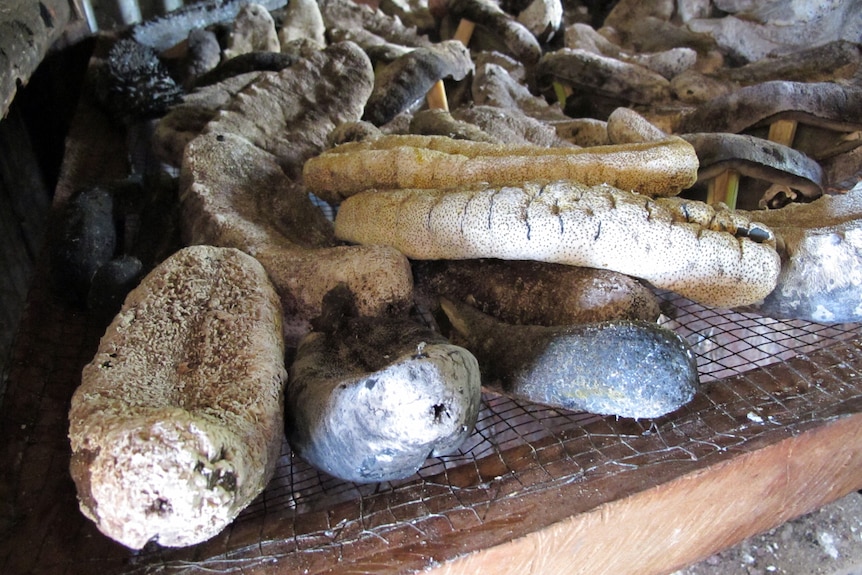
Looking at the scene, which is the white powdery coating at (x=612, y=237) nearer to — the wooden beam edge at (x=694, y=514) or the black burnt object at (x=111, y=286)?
the wooden beam edge at (x=694, y=514)

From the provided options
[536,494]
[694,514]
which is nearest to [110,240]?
[536,494]

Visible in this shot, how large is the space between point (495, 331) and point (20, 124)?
167cm

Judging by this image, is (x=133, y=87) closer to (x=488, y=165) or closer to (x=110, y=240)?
(x=110, y=240)

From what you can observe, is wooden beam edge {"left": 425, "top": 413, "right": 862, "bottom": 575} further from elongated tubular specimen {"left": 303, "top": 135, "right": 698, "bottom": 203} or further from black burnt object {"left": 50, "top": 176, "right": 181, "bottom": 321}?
black burnt object {"left": 50, "top": 176, "right": 181, "bottom": 321}

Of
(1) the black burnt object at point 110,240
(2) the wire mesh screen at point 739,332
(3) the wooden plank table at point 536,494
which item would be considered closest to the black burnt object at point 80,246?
(1) the black burnt object at point 110,240

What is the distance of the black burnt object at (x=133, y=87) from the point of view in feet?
5.43

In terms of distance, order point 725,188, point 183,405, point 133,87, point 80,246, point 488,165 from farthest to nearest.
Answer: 1. point 133,87
2. point 725,188
3. point 80,246
4. point 488,165
5. point 183,405

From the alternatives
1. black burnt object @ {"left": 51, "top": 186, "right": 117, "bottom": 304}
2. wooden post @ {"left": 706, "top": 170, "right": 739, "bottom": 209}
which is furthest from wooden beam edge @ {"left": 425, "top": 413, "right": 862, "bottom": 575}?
black burnt object @ {"left": 51, "top": 186, "right": 117, "bottom": 304}

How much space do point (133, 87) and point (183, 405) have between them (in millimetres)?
1315

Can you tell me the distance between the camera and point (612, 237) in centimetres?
82

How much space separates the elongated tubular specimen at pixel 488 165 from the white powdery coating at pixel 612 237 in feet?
0.25

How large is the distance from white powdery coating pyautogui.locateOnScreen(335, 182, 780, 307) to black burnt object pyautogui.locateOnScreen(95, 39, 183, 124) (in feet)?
3.63

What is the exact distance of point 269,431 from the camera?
2.25ft

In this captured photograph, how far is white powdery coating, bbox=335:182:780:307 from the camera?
2.69 ft
